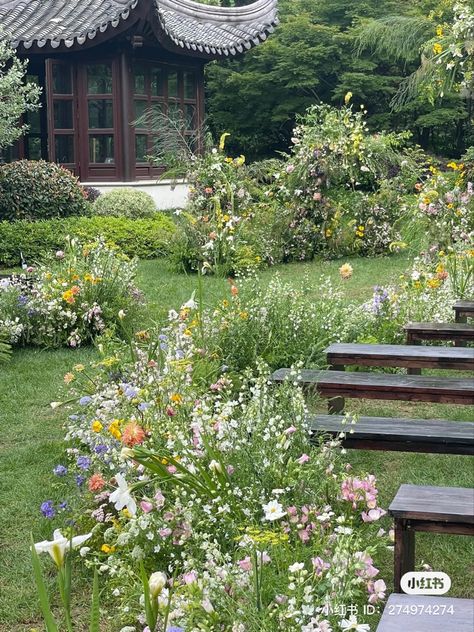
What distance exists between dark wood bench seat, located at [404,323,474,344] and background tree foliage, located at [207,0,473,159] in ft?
56.3

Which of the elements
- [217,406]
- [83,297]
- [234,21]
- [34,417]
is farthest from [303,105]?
[217,406]

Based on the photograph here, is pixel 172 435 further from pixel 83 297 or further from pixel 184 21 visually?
pixel 184 21

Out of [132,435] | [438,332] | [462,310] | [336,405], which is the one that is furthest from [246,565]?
[462,310]

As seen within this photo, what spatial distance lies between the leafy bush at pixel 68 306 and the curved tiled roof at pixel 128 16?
952 cm

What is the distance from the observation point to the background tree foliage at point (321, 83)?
2259 centimetres

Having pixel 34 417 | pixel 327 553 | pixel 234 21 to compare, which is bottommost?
pixel 34 417

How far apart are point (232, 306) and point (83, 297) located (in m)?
1.58

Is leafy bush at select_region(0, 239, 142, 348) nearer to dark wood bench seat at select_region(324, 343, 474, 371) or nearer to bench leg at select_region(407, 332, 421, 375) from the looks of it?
bench leg at select_region(407, 332, 421, 375)

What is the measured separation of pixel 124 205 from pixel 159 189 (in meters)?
3.06

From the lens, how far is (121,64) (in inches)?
657

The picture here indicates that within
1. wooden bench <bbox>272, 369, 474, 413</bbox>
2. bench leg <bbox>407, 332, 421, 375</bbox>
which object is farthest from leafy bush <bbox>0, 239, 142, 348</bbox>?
wooden bench <bbox>272, 369, 474, 413</bbox>

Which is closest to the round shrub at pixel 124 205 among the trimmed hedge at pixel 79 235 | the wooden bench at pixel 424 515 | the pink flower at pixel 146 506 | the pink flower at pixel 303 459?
the trimmed hedge at pixel 79 235

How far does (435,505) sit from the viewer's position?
2.69 metres

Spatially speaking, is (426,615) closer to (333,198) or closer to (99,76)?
(333,198)
